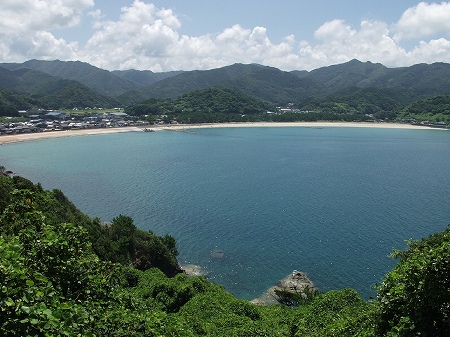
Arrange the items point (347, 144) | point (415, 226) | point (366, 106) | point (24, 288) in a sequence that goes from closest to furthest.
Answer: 1. point (24, 288)
2. point (415, 226)
3. point (347, 144)
4. point (366, 106)

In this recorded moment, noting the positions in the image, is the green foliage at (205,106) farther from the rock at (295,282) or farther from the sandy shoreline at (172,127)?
the rock at (295,282)

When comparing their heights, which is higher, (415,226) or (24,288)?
(24,288)

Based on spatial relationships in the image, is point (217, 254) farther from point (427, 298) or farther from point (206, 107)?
point (206, 107)

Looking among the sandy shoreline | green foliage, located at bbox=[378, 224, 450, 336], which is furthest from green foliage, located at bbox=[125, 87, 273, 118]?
green foliage, located at bbox=[378, 224, 450, 336]

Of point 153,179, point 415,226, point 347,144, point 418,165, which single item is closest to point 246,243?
point 415,226

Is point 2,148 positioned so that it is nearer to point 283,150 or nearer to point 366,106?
point 283,150

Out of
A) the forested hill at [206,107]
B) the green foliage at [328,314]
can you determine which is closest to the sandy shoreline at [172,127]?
the forested hill at [206,107]

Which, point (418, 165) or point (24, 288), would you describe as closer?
point (24, 288)
